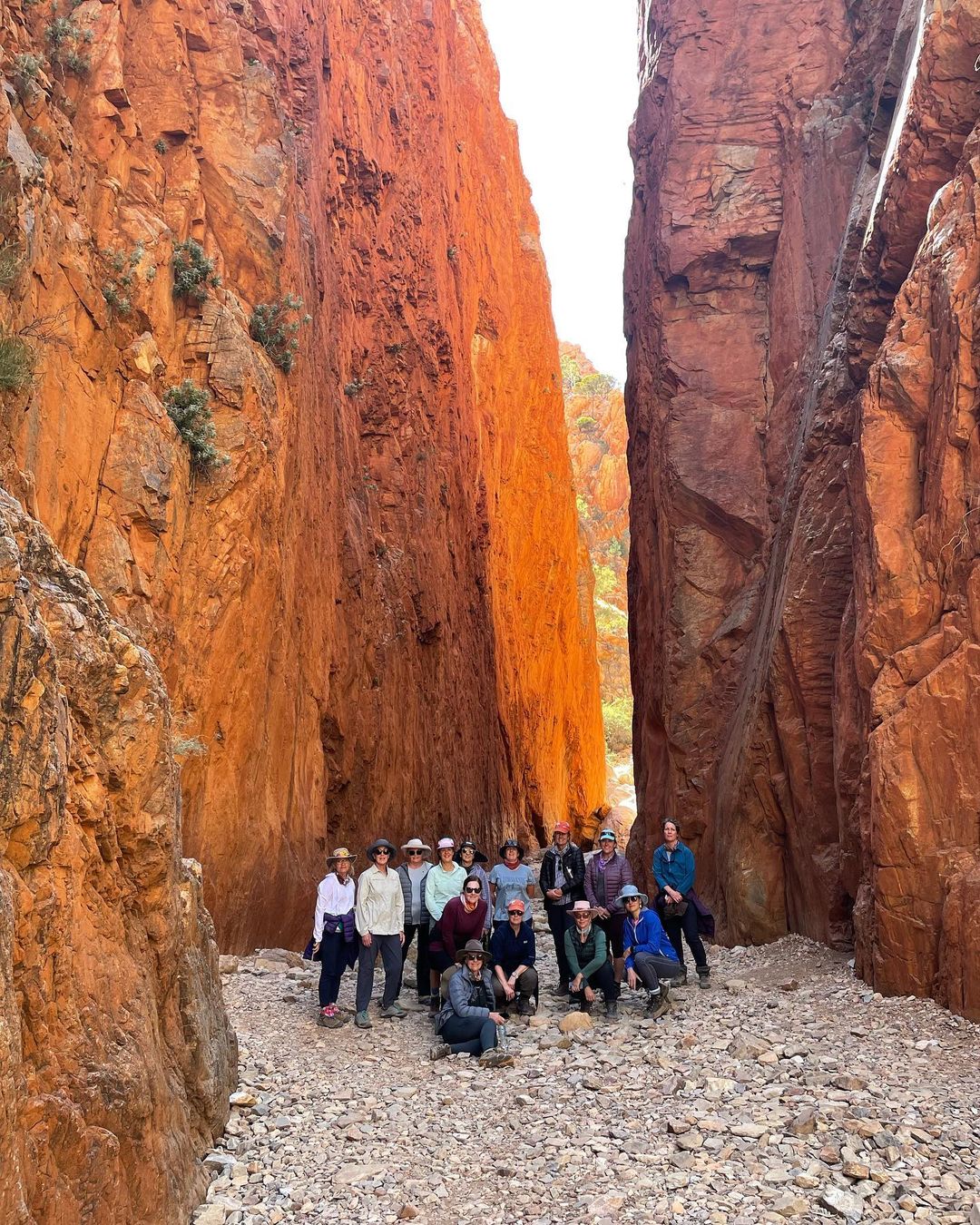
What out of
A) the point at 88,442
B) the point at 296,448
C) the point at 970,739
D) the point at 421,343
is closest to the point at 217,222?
the point at 296,448

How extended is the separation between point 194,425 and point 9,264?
3619mm

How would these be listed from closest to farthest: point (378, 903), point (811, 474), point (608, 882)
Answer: point (378, 903) < point (608, 882) < point (811, 474)

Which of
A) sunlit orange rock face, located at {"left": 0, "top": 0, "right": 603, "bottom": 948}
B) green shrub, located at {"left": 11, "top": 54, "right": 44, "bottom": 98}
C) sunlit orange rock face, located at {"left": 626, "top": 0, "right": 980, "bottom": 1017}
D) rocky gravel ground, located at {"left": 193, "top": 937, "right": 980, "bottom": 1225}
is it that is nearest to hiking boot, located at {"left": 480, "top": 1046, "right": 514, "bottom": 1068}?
rocky gravel ground, located at {"left": 193, "top": 937, "right": 980, "bottom": 1225}

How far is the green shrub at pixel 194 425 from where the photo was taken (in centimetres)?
1384

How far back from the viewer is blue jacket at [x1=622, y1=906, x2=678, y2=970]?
10.9 meters

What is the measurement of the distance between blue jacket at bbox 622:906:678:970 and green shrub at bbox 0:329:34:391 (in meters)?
8.06

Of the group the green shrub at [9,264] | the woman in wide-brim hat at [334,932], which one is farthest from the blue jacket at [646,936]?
the green shrub at [9,264]

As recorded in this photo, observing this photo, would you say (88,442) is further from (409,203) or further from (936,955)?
(409,203)

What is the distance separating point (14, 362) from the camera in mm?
10289

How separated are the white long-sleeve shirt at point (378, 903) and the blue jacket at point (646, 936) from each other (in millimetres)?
2374

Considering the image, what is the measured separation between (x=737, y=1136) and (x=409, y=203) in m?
24.2

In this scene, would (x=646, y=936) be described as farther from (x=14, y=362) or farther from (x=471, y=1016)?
(x=14, y=362)

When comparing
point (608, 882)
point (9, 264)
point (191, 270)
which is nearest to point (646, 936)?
point (608, 882)

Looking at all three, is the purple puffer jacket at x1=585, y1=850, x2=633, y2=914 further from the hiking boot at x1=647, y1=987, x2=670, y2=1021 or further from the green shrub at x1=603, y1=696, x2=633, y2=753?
the green shrub at x1=603, y1=696, x2=633, y2=753
